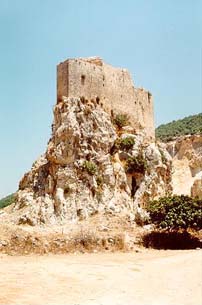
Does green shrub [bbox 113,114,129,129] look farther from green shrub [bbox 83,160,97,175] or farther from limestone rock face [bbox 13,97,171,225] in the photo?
green shrub [bbox 83,160,97,175]

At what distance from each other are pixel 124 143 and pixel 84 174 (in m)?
4.66

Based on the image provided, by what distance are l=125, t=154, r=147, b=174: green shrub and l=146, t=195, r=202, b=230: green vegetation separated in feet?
17.9

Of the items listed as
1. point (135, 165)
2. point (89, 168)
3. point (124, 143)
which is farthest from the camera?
point (124, 143)

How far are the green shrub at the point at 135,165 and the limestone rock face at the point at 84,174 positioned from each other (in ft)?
0.76

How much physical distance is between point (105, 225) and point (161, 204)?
162 inches

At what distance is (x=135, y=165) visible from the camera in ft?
111

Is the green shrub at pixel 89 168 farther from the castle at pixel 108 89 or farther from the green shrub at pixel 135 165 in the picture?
the castle at pixel 108 89

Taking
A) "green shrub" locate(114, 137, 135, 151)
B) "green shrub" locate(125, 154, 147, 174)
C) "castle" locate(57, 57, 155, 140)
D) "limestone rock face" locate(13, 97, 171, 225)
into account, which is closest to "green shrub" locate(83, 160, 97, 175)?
"limestone rock face" locate(13, 97, 171, 225)

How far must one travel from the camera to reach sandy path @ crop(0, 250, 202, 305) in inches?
558

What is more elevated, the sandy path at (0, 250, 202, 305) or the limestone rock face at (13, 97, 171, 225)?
the limestone rock face at (13, 97, 171, 225)

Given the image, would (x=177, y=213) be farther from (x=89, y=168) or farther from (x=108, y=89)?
(x=108, y=89)

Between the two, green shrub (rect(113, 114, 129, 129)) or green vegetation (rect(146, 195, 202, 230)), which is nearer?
green vegetation (rect(146, 195, 202, 230))

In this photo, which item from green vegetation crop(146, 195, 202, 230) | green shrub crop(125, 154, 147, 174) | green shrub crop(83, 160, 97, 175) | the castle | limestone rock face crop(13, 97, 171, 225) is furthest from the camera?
the castle

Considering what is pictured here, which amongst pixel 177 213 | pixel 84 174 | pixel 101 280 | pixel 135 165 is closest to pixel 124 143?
pixel 135 165
